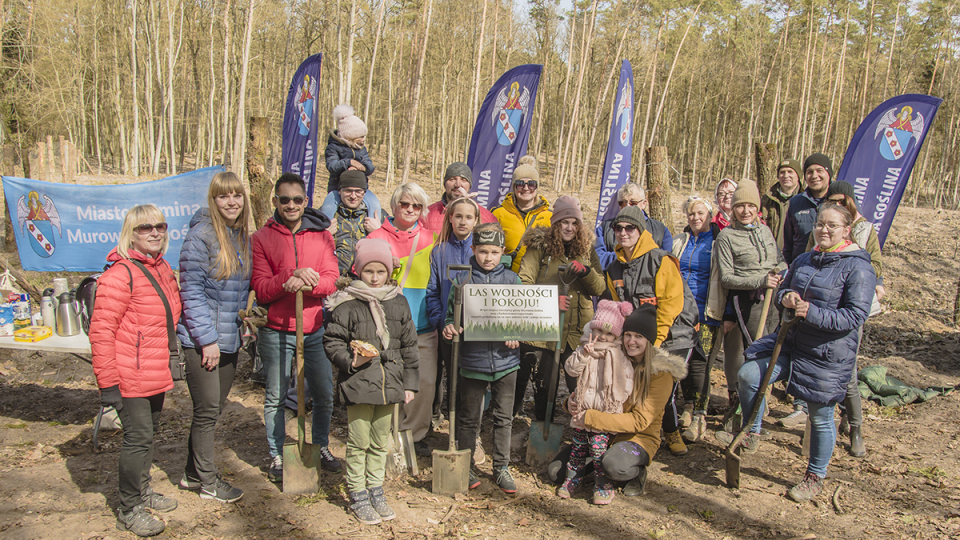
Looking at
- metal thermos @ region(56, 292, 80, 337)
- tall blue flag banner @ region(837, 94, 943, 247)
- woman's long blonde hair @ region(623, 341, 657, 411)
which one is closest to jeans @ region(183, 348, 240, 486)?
metal thermos @ region(56, 292, 80, 337)

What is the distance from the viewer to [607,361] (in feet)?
12.2

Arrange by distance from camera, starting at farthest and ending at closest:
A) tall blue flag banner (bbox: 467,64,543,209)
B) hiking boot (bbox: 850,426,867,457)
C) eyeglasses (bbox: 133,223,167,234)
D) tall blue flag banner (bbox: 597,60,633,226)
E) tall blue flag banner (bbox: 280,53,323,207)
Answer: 1. tall blue flag banner (bbox: 280,53,323,207)
2. tall blue flag banner (bbox: 467,64,543,209)
3. tall blue flag banner (bbox: 597,60,633,226)
4. hiking boot (bbox: 850,426,867,457)
5. eyeglasses (bbox: 133,223,167,234)

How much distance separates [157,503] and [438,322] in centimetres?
212

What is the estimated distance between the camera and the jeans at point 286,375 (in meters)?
3.70

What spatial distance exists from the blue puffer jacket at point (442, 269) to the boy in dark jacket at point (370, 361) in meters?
0.48

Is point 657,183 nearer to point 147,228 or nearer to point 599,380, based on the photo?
point 599,380

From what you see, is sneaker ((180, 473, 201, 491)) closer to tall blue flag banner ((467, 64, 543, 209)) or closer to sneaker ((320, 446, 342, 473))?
sneaker ((320, 446, 342, 473))

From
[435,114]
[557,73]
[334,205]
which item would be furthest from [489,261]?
[557,73]

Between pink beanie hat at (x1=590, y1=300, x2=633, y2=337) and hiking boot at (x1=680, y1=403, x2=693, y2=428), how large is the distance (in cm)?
165

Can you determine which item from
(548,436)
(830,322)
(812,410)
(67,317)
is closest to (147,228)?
(67,317)

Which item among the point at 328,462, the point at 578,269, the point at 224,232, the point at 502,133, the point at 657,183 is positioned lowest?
the point at 328,462

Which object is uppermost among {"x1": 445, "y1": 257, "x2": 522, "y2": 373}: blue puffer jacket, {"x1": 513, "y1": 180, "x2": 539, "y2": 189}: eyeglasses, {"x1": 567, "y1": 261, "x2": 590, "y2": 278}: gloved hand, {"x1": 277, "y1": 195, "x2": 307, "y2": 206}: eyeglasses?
{"x1": 513, "y1": 180, "x2": 539, "y2": 189}: eyeglasses

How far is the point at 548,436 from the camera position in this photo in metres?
4.20

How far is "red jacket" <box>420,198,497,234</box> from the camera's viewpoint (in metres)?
4.49
